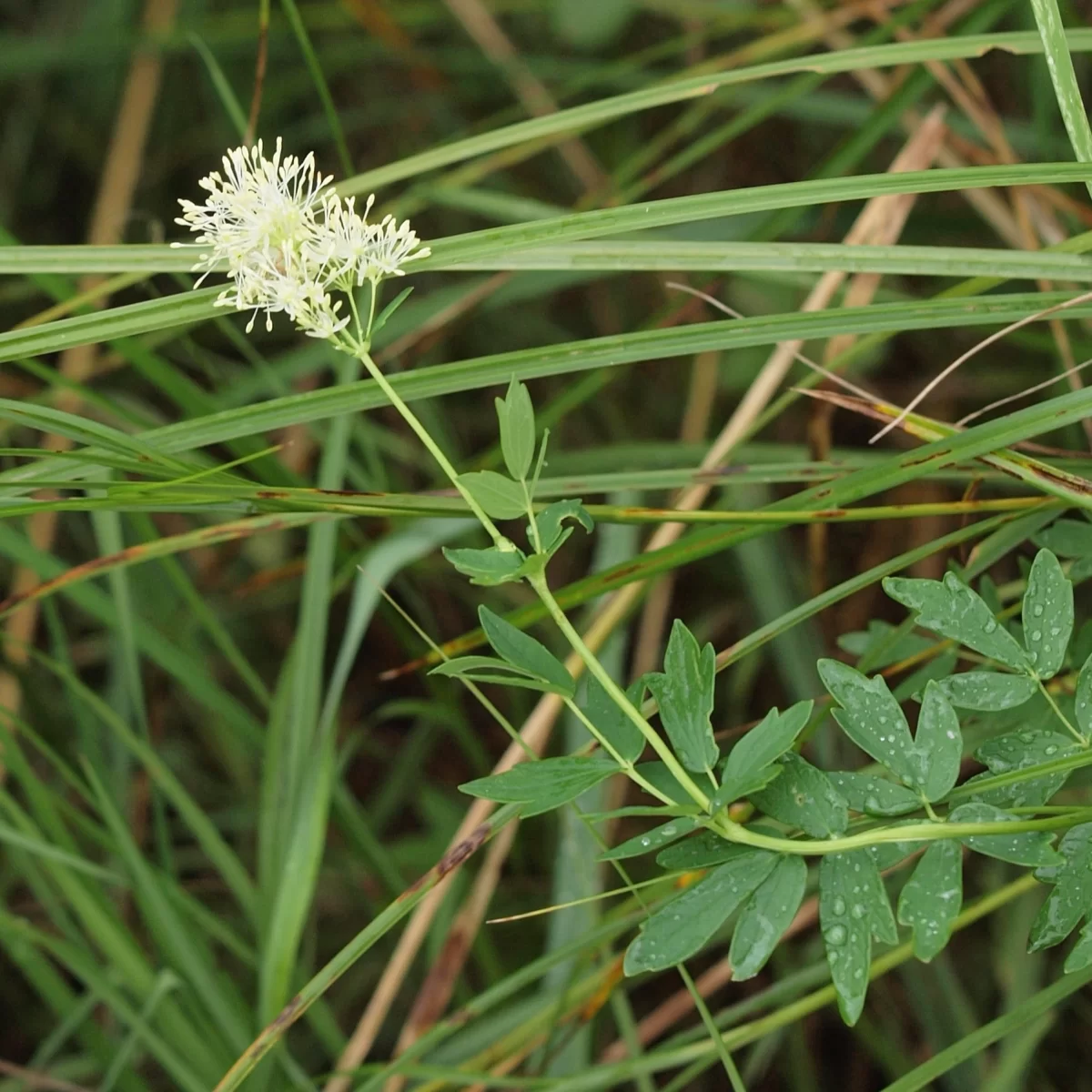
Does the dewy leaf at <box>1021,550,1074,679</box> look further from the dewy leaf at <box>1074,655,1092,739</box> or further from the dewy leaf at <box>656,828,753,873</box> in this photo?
the dewy leaf at <box>656,828,753,873</box>

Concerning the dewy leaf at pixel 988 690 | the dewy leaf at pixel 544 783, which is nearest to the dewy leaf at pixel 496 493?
the dewy leaf at pixel 544 783

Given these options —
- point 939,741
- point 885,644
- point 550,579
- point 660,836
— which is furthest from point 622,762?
point 550,579

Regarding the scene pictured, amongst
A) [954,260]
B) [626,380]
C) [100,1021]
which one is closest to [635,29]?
[626,380]

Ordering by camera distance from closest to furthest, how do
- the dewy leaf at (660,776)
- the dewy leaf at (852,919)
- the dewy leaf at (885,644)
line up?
the dewy leaf at (852,919)
the dewy leaf at (660,776)
the dewy leaf at (885,644)

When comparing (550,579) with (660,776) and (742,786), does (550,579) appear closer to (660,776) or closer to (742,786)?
(660,776)

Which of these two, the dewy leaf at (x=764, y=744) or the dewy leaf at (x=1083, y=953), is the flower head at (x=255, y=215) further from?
the dewy leaf at (x=1083, y=953)

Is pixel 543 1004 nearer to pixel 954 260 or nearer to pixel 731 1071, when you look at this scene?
pixel 731 1071

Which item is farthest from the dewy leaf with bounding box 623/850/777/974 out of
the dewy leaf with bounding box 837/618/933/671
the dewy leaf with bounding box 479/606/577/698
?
the dewy leaf with bounding box 837/618/933/671
